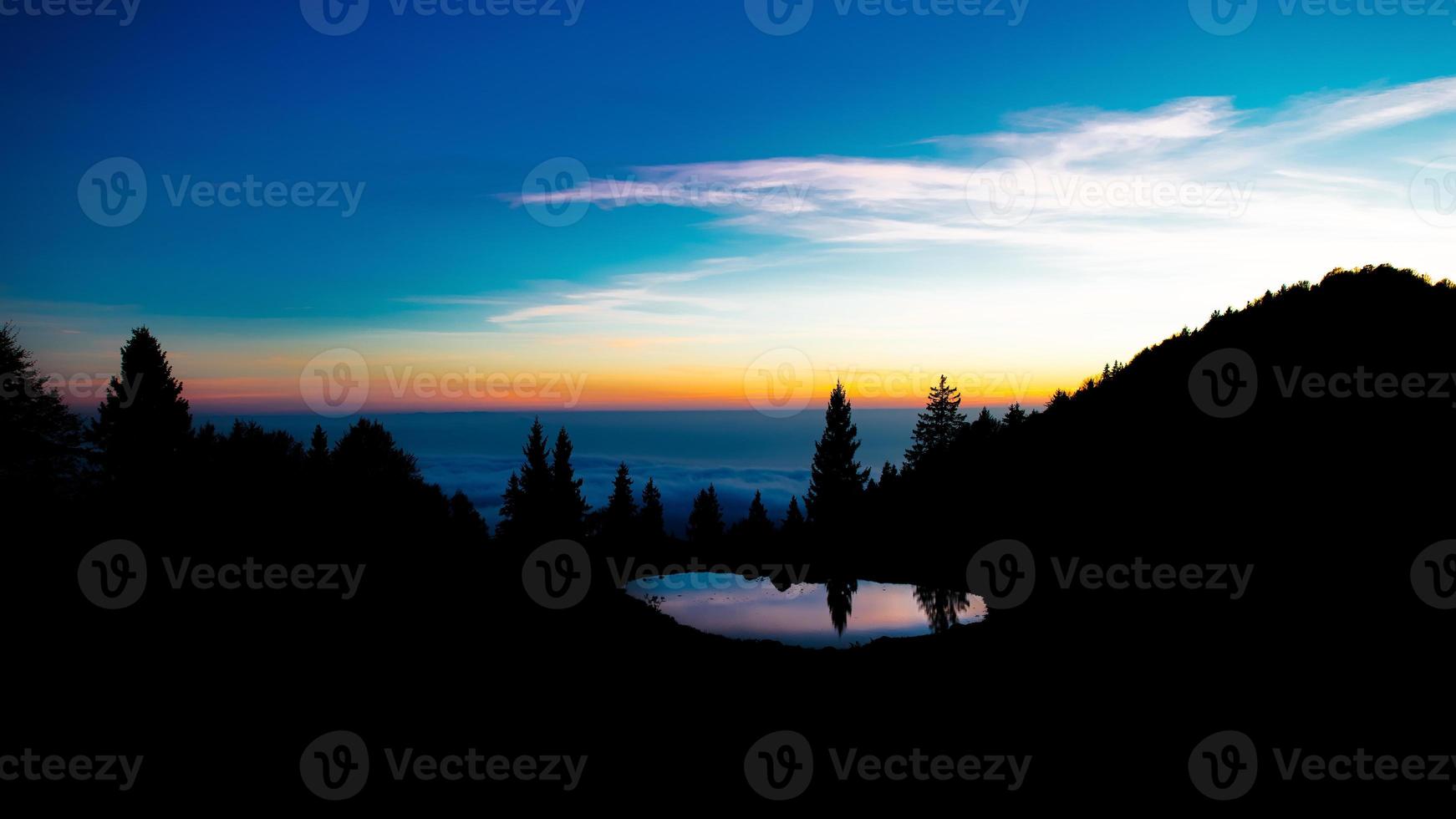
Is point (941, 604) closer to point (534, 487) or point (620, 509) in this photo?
point (534, 487)

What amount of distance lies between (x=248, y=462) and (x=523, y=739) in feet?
226

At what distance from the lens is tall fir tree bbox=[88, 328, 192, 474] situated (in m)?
47.0

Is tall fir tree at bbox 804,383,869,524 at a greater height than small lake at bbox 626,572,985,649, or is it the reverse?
tall fir tree at bbox 804,383,869,524

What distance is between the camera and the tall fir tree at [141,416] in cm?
4700

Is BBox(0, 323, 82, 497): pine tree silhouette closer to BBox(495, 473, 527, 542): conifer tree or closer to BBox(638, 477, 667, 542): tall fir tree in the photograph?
BBox(495, 473, 527, 542): conifer tree

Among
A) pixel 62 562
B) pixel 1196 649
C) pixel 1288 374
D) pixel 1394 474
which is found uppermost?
pixel 1288 374

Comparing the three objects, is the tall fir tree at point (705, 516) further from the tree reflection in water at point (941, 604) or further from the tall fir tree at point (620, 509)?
the tree reflection in water at point (941, 604)

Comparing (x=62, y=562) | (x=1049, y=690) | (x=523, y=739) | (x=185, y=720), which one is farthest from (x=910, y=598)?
(x=62, y=562)

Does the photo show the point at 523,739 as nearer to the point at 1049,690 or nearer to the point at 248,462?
the point at 1049,690

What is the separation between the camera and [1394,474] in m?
20.7

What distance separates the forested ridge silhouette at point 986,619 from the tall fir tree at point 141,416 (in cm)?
3000

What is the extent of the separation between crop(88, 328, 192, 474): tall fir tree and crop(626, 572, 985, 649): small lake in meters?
40.6

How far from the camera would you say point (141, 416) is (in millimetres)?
47156

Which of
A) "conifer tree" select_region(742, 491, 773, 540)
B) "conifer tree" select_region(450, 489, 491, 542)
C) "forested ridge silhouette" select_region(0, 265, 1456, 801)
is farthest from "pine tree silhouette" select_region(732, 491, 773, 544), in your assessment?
"forested ridge silhouette" select_region(0, 265, 1456, 801)
